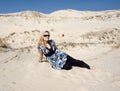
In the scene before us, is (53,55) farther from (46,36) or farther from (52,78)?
(52,78)

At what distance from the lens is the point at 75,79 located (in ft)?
24.3

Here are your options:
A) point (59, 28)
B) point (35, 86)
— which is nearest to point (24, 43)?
point (59, 28)

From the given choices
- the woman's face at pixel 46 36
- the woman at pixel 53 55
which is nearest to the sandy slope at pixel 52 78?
the woman at pixel 53 55

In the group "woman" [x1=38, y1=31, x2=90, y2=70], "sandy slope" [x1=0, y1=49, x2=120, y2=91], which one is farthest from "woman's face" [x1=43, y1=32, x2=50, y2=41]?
"sandy slope" [x1=0, y1=49, x2=120, y2=91]

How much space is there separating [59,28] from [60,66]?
58.7 ft

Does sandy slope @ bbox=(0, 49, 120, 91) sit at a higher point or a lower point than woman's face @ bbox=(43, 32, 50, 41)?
lower

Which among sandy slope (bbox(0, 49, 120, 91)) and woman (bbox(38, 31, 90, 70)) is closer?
sandy slope (bbox(0, 49, 120, 91))

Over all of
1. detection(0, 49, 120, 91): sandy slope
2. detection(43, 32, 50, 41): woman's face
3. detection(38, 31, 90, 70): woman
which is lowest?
detection(0, 49, 120, 91): sandy slope

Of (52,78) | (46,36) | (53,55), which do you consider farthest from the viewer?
(53,55)

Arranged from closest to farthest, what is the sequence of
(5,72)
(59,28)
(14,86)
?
(14,86) → (5,72) → (59,28)

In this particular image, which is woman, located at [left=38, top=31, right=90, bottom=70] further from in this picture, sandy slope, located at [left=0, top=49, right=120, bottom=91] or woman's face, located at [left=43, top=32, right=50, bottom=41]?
sandy slope, located at [left=0, top=49, right=120, bottom=91]

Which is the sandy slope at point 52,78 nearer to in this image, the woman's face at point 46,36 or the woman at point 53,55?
the woman at point 53,55

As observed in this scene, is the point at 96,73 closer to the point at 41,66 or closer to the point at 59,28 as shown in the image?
the point at 41,66

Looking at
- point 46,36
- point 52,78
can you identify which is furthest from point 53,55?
point 52,78
